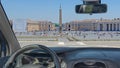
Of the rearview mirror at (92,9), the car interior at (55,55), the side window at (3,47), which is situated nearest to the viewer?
the car interior at (55,55)

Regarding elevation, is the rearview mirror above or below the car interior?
above

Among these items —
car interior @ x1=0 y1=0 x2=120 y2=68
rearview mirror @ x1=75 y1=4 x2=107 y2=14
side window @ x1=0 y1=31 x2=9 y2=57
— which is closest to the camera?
car interior @ x1=0 y1=0 x2=120 y2=68

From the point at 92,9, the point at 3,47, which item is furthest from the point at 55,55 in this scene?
the point at 3,47

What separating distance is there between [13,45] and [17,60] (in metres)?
1.10

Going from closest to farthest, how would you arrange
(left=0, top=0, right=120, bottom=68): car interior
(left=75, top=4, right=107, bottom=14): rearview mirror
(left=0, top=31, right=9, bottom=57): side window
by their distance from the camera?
(left=0, top=0, right=120, bottom=68): car interior < (left=75, top=4, right=107, bottom=14): rearview mirror < (left=0, top=31, right=9, bottom=57): side window

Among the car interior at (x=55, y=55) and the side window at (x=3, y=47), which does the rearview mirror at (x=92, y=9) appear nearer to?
the car interior at (x=55, y=55)

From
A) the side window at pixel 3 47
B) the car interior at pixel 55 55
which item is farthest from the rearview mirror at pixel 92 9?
the side window at pixel 3 47

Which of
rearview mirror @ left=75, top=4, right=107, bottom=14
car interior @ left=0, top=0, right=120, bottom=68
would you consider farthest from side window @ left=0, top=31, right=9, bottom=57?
rearview mirror @ left=75, top=4, right=107, bottom=14

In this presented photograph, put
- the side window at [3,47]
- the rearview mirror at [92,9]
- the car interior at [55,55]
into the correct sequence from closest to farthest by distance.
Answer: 1. the car interior at [55,55]
2. the rearview mirror at [92,9]
3. the side window at [3,47]

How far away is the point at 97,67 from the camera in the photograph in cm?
411

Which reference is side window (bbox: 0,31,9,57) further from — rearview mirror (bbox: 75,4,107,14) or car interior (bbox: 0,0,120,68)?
rearview mirror (bbox: 75,4,107,14)

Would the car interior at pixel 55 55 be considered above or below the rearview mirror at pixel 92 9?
below

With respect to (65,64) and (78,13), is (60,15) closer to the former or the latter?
(78,13)

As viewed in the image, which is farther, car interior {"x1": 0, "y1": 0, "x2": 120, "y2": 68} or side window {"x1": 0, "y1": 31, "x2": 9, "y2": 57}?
side window {"x1": 0, "y1": 31, "x2": 9, "y2": 57}
